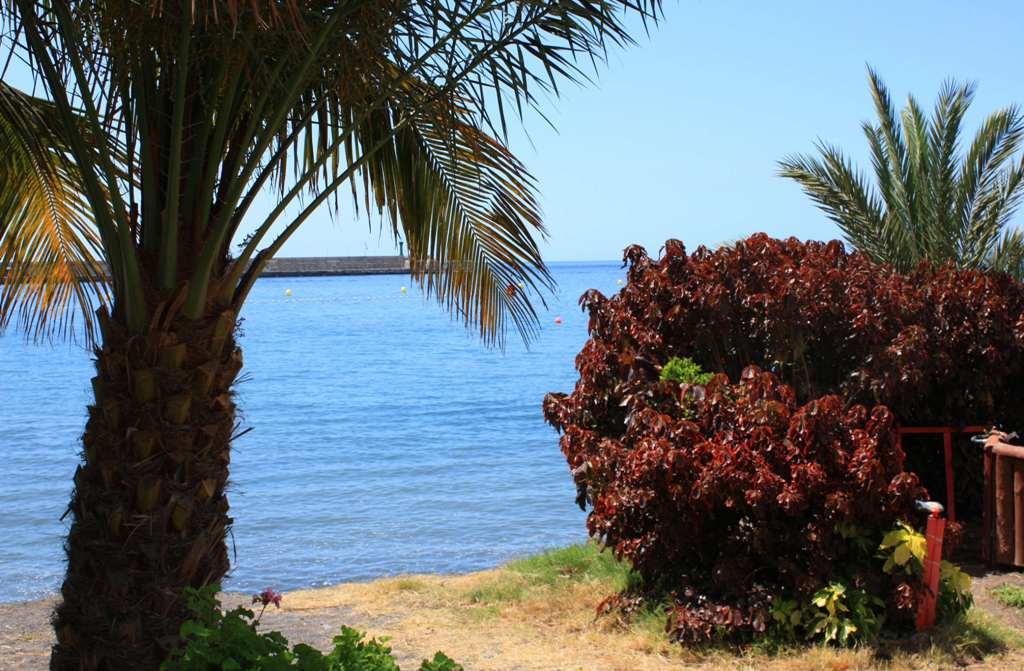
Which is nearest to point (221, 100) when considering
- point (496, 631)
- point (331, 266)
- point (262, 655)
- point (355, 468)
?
point (262, 655)

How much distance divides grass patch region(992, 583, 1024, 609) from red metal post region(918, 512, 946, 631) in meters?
1.13

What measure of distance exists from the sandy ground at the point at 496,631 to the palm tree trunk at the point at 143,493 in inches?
78.7

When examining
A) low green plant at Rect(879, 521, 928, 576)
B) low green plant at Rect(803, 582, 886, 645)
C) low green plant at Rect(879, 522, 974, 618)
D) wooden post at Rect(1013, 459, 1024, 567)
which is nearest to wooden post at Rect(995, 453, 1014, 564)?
wooden post at Rect(1013, 459, 1024, 567)

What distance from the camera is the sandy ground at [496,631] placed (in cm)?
625

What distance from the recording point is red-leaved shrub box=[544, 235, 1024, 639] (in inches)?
259

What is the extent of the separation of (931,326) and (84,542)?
6742 mm

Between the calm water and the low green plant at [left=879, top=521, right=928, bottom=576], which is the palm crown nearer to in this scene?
the calm water

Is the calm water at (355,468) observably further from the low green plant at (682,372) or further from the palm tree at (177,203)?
the low green plant at (682,372)

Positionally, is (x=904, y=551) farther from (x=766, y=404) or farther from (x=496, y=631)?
(x=496, y=631)

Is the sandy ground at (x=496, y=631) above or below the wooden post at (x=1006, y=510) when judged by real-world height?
below

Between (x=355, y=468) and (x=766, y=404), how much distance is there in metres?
14.0

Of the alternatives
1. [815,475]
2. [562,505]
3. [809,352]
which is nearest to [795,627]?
[815,475]

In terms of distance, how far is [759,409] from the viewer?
22.4 feet

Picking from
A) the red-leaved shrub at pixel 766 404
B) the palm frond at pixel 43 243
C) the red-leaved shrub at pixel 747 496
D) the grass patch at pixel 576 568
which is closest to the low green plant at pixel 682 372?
the red-leaved shrub at pixel 766 404
